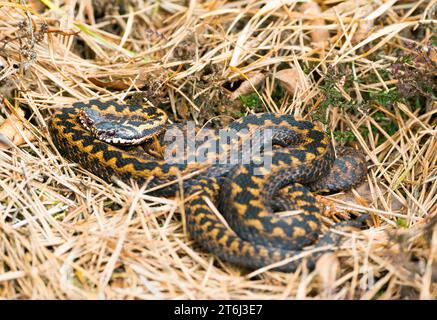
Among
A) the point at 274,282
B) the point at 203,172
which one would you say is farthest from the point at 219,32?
the point at 274,282

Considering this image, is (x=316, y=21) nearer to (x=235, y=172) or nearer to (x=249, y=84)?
(x=249, y=84)

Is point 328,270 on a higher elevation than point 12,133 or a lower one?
lower

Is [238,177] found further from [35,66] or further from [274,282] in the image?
[35,66]

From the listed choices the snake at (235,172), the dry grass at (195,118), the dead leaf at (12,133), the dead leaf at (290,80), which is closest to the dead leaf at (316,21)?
the dry grass at (195,118)

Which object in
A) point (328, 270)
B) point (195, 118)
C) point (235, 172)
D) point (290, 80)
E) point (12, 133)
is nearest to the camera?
point (328, 270)

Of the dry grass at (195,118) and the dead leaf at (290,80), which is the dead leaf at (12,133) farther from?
the dead leaf at (290,80)

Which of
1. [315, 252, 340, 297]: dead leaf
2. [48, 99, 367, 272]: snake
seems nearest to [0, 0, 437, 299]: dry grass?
[315, 252, 340, 297]: dead leaf

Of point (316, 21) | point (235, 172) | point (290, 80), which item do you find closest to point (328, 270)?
point (235, 172)
